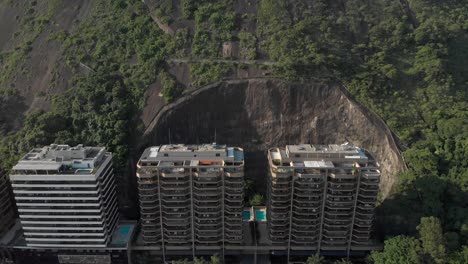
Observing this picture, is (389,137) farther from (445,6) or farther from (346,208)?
(445,6)

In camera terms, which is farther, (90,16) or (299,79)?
(90,16)

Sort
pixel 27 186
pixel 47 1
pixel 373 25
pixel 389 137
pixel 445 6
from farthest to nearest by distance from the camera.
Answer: pixel 47 1, pixel 445 6, pixel 373 25, pixel 389 137, pixel 27 186

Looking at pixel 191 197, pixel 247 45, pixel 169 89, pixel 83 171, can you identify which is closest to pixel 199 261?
pixel 191 197

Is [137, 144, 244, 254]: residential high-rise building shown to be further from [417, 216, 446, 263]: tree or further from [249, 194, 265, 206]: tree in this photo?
[417, 216, 446, 263]: tree

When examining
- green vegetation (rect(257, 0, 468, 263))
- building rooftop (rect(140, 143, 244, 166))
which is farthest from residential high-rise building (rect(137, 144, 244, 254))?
green vegetation (rect(257, 0, 468, 263))

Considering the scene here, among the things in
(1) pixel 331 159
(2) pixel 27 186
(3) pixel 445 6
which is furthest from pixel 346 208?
(3) pixel 445 6

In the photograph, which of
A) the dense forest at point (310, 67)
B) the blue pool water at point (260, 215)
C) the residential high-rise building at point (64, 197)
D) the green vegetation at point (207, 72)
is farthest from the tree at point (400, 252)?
the green vegetation at point (207, 72)

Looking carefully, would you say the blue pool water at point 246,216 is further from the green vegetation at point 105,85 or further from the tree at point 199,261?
the green vegetation at point 105,85
